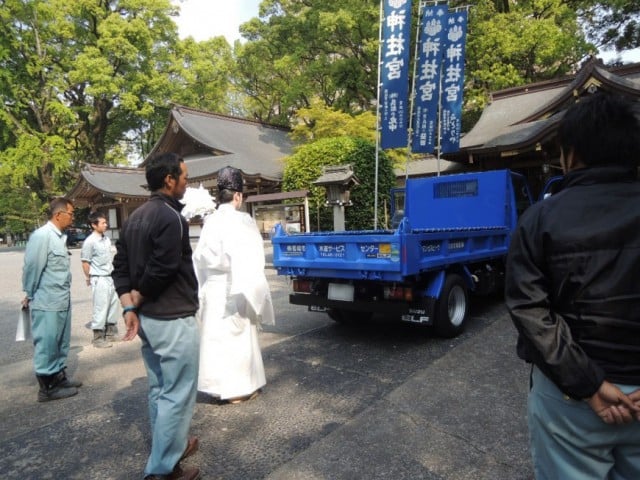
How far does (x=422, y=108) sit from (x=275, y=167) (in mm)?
13041

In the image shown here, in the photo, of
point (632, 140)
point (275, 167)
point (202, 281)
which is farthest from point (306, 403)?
point (275, 167)

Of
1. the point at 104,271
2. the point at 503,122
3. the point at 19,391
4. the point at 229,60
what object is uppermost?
the point at 229,60

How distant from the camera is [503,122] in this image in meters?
17.0

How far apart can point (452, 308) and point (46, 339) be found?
160 inches

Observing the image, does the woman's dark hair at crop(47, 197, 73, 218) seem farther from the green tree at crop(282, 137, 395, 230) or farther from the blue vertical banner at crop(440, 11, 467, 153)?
the green tree at crop(282, 137, 395, 230)

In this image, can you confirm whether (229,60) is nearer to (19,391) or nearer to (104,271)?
(104,271)

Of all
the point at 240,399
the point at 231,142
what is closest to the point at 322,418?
the point at 240,399

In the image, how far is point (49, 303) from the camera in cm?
380

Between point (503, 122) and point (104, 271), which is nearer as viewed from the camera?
point (104, 271)

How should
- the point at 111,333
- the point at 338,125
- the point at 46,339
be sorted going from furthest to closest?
the point at 338,125 → the point at 111,333 → the point at 46,339

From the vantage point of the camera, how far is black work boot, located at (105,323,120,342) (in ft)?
18.7

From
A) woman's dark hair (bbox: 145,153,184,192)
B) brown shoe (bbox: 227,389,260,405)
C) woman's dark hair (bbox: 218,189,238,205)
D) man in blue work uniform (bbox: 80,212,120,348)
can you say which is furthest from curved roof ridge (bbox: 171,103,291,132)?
woman's dark hair (bbox: 145,153,184,192)

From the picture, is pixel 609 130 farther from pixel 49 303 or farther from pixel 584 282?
pixel 49 303

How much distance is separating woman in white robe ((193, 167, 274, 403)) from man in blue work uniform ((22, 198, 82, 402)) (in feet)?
4.43
